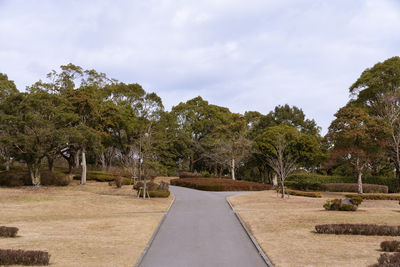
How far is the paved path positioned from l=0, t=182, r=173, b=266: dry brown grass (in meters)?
0.69

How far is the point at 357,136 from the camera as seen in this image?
3169 cm

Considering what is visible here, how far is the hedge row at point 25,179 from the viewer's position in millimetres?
32750

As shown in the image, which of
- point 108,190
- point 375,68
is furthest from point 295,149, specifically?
point 108,190

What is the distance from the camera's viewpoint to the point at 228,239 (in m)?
12.2

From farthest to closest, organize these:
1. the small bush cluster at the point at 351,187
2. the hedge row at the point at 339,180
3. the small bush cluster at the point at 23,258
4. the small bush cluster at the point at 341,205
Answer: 1. the hedge row at the point at 339,180
2. the small bush cluster at the point at 351,187
3. the small bush cluster at the point at 341,205
4. the small bush cluster at the point at 23,258

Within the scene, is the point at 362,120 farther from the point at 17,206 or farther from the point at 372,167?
the point at 17,206

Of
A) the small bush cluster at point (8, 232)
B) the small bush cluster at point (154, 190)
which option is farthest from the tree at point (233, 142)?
the small bush cluster at point (8, 232)

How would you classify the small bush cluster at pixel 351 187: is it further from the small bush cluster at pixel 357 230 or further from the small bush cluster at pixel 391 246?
the small bush cluster at pixel 391 246

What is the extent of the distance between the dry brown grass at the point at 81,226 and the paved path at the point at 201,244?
691 mm

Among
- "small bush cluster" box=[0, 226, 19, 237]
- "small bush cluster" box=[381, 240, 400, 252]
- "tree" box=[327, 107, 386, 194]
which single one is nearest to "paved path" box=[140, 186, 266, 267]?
"small bush cluster" box=[381, 240, 400, 252]

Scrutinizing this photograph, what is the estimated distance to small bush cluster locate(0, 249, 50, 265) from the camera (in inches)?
328

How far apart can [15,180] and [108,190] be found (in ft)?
31.9

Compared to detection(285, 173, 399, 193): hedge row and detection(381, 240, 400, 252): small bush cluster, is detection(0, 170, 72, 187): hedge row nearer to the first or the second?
detection(285, 173, 399, 193): hedge row

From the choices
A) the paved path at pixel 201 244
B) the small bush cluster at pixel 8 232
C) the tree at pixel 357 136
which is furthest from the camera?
the tree at pixel 357 136
